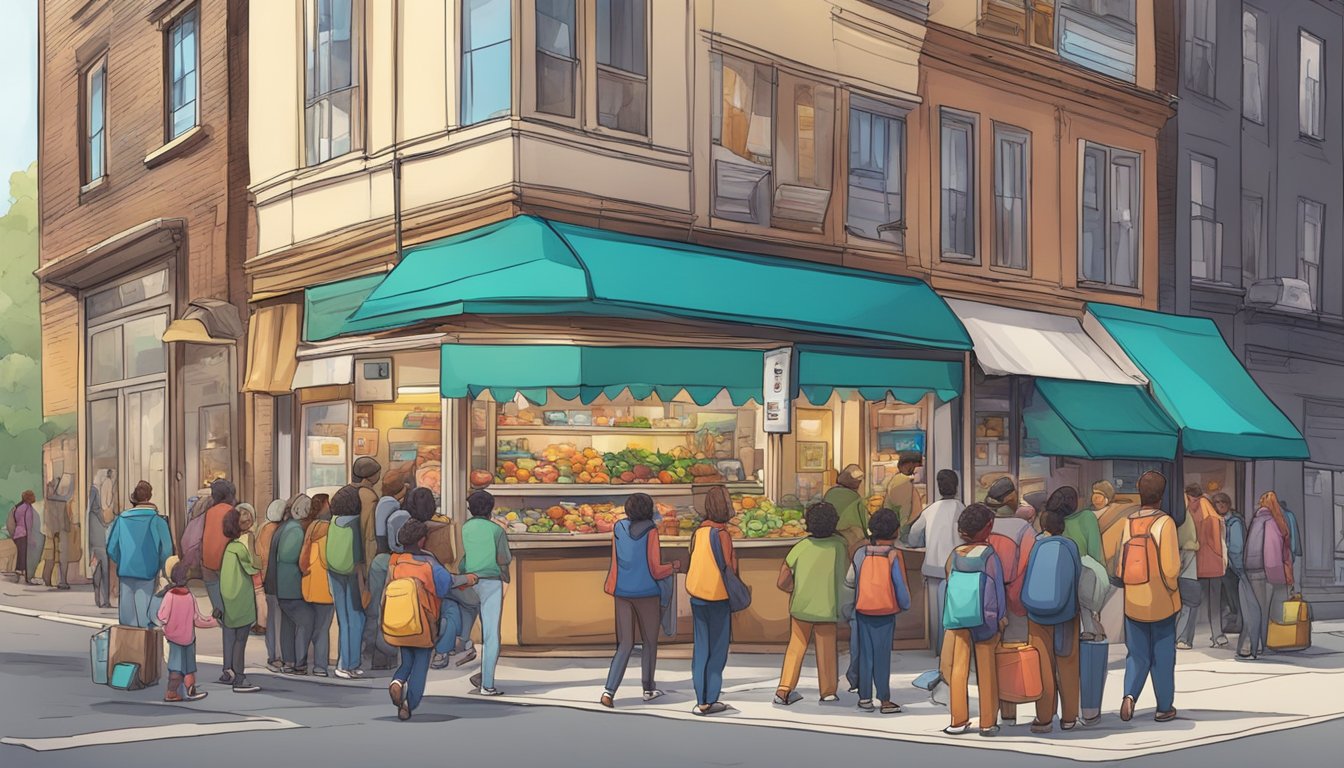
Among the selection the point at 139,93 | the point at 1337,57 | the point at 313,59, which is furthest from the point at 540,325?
the point at 1337,57

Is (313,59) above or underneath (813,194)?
above

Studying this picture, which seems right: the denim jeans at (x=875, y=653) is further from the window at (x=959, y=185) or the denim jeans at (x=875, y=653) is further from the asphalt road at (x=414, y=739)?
the window at (x=959, y=185)

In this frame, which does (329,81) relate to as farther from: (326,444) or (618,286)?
(618,286)

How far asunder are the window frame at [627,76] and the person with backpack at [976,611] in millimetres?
6921

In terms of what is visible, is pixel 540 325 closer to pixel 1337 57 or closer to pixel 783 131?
pixel 783 131

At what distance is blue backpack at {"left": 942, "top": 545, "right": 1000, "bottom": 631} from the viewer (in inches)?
395

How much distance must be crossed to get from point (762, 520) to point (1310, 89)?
1508 cm

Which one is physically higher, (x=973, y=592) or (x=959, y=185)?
(x=959, y=185)

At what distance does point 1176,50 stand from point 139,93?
16009 millimetres

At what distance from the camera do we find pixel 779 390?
15.5 metres

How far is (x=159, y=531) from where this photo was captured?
1326cm

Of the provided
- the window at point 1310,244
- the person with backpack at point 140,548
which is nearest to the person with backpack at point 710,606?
the person with backpack at point 140,548

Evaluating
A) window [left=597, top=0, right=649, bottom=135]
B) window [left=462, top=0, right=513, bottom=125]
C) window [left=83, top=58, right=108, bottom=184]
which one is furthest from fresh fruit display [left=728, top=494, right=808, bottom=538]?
window [left=83, top=58, right=108, bottom=184]

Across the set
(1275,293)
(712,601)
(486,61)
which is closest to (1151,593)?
(712,601)
